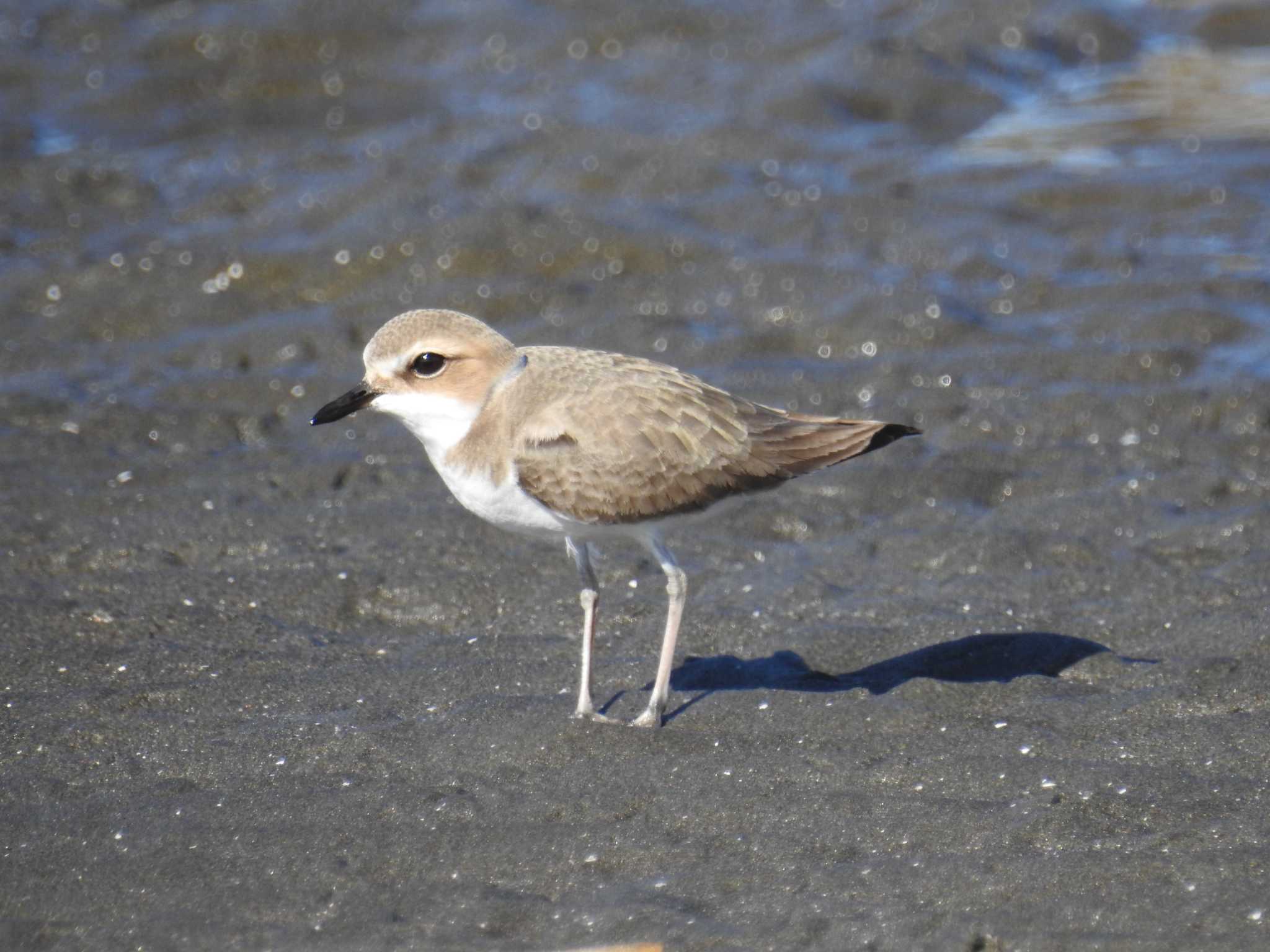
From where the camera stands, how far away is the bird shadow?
6422 mm

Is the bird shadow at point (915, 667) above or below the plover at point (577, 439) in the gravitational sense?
below

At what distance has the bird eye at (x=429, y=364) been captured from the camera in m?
5.97

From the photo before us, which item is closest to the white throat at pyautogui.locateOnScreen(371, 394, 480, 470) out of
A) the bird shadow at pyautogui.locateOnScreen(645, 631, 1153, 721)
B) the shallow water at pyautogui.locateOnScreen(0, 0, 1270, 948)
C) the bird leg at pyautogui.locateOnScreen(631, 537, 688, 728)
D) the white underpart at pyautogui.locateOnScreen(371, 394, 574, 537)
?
the white underpart at pyautogui.locateOnScreen(371, 394, 574, 537)

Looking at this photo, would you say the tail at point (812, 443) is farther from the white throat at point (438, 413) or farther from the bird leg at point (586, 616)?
the white throat at point (438, 413)

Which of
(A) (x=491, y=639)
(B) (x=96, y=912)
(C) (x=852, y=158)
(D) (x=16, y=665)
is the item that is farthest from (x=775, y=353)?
(B) (x=96, y=912)

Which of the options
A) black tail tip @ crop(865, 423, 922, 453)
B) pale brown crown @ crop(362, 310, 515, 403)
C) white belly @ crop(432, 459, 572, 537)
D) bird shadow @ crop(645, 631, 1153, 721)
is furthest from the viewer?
bird shadow @ crop(645, 631, 1153, 721)

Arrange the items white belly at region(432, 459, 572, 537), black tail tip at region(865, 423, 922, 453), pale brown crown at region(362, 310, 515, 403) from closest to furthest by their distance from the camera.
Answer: white belly at region(432, 459, 572, 537), pale brown crown at region(362, 310, 515, 403), black tail tip at region(865, 423, 922, 453)

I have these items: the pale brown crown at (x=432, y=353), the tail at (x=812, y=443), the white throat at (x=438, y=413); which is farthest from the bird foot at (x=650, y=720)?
the pale brown crown at (x=432, y=353)

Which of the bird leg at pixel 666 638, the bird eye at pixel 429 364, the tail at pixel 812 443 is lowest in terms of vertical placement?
the bird leg at pixel 666 638

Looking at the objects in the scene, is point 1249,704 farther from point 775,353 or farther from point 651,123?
point 651,123

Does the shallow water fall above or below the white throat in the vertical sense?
below

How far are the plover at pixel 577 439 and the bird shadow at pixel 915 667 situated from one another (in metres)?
0.52

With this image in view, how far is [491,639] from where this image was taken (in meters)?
6.91

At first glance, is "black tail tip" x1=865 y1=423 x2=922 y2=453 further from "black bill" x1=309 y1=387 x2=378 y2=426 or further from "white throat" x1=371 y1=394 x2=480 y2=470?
"black bill" x1=309 y1=387 x2=378 y2=426
